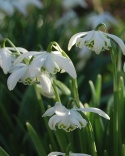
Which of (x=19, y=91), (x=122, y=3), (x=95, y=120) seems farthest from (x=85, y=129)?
(x=122, y=3)

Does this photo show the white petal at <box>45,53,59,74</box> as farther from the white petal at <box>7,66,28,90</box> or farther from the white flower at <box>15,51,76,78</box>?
the white petal at <box>7,66,28,90</box>

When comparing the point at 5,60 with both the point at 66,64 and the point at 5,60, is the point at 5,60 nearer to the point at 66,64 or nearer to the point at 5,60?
the point at 5,60

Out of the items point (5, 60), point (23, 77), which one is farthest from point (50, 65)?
point (5, 60)

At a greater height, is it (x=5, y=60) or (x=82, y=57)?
(x=5, y=60)

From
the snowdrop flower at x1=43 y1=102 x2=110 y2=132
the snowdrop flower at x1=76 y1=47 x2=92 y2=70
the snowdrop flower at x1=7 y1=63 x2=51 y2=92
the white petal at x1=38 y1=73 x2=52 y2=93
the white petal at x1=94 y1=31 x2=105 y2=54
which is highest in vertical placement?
the white petal at x1=94 y1=31 x2=105 y2=54

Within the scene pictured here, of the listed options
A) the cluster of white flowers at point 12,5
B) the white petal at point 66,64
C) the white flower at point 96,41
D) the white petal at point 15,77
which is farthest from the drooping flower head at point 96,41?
the cluster of white flowers at point 12,5

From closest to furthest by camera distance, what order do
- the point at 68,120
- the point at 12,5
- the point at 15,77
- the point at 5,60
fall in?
the point at 68,120 < the point at 15,77 < the point at 5,60 < the point at 12,5

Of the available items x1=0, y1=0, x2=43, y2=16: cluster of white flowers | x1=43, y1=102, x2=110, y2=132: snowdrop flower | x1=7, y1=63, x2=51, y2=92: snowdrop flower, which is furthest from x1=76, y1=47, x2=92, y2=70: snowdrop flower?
x1=43, y1=102, x2=110, y2=132: snowdrop flower

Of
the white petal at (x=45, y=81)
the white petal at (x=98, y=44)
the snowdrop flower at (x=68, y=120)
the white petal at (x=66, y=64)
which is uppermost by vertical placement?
the white petal at (x=98, y=44)

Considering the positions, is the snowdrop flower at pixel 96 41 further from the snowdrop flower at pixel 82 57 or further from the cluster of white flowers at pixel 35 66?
the snowdrop flower at pixel 82 57
